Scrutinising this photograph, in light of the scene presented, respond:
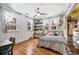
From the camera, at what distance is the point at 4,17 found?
1977 millimetres

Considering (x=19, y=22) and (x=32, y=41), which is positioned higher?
(x=19, y=22)

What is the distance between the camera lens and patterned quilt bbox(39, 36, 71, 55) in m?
1.98

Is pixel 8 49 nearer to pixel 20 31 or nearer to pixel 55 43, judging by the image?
pixel 20 31

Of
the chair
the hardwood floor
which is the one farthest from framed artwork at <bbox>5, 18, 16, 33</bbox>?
the hardwood floor

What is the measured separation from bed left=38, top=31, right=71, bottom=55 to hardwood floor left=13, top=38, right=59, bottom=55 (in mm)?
71

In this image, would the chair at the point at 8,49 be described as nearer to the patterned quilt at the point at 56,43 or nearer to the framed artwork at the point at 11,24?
the framed artwork at the point at 11,24

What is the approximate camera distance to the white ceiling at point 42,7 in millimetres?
1973

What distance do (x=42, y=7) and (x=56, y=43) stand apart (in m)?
0.65

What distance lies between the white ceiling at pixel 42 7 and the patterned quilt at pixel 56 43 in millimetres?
409

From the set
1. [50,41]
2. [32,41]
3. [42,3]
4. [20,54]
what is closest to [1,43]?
[20,54]

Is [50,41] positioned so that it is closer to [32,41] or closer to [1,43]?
[32,41]

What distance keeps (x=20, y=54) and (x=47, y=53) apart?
47 cm

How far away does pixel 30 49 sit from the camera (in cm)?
204

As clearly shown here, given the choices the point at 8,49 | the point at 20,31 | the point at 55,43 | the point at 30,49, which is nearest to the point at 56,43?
the point at 55,43
